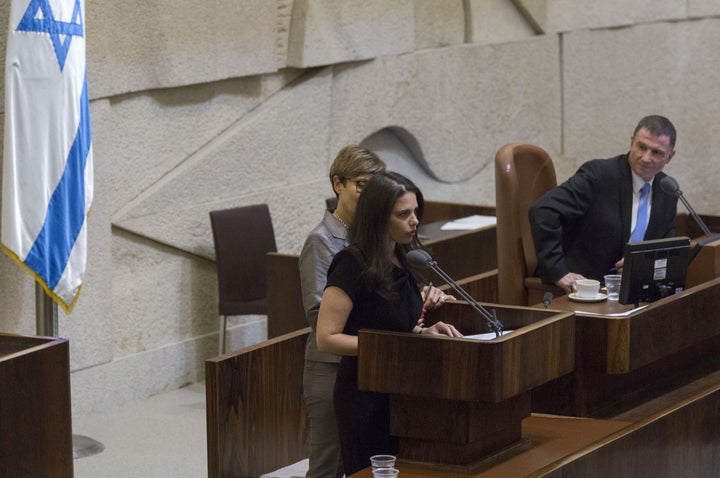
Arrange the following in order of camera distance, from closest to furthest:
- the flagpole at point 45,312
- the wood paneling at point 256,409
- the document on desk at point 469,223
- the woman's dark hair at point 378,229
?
1. the woman's dark hair at point 378,229
2. the wood paneling at point 256,409
3. the flagpole at point 45,312
4. the document on desk at point 469,223

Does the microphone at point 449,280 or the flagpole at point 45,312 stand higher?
the microphone at point 449,280

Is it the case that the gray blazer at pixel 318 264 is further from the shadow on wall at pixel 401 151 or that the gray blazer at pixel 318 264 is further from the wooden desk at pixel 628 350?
the shadow on wall at pixel 401 151

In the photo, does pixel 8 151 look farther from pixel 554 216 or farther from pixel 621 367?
pixel 621 367

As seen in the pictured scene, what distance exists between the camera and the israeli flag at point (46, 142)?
5.16m

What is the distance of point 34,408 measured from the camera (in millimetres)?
4148

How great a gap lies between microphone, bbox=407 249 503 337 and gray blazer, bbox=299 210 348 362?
44 centimetres

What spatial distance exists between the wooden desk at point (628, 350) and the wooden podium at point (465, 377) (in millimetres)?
591

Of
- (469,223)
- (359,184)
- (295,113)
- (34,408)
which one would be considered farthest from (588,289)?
(295,113)

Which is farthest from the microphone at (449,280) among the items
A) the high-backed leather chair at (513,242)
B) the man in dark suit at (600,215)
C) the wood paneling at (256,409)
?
the high-backed leather chair at (513,242)

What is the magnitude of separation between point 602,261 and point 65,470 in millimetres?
2228

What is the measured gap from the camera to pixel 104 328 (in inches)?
240

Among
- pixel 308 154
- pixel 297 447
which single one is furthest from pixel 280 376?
pixel 308 154

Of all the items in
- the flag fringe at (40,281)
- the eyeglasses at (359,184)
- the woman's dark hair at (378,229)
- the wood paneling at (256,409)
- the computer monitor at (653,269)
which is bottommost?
the wood paneling at (256,409)

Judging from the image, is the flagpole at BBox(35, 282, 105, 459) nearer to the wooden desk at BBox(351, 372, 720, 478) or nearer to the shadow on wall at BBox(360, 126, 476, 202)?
the wooden desk at BBox(351, 372, 720, 478)
